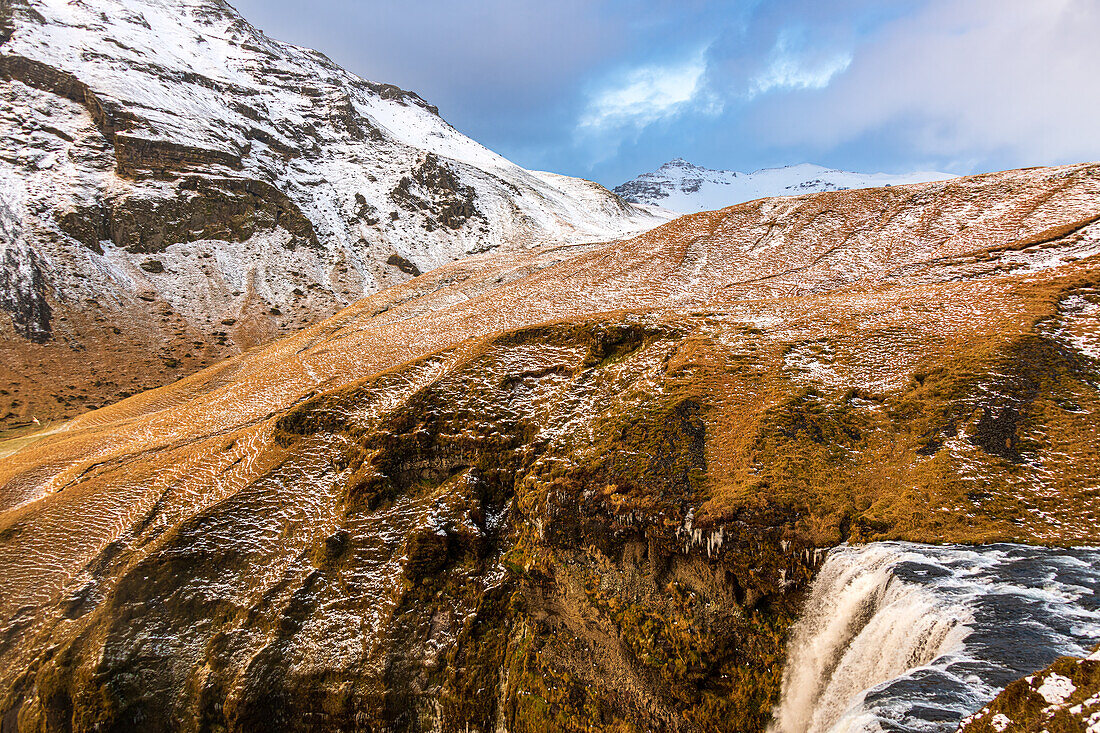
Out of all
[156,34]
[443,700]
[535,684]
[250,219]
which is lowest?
[443,700]

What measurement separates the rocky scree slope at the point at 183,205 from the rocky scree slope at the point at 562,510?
58007 mm

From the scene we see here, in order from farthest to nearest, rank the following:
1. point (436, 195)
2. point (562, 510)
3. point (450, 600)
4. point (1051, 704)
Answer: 1. point (436, 195)
2. point (450, 600)
3. point (562, 510)
4. point (1051, 704)

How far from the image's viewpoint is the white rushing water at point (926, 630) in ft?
21.7

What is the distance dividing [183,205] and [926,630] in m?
127

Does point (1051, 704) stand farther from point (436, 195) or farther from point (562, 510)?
point (436, 195)

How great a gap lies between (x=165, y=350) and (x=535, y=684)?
8520 cm

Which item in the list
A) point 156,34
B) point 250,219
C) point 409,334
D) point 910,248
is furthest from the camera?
point 156,34

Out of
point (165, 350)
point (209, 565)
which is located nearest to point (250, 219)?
point (165, 350)

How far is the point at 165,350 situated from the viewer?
70.9m

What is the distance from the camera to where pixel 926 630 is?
8070 mm

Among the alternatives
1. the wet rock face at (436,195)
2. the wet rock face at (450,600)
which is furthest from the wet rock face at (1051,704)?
the wet rock face at (436,195)

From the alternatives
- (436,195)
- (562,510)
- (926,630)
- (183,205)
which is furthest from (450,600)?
(436,195)

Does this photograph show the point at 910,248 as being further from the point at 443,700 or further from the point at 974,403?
the point at 443,700

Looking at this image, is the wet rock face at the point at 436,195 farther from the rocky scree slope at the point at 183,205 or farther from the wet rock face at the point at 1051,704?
the wet rock face at the point at 1051,704
